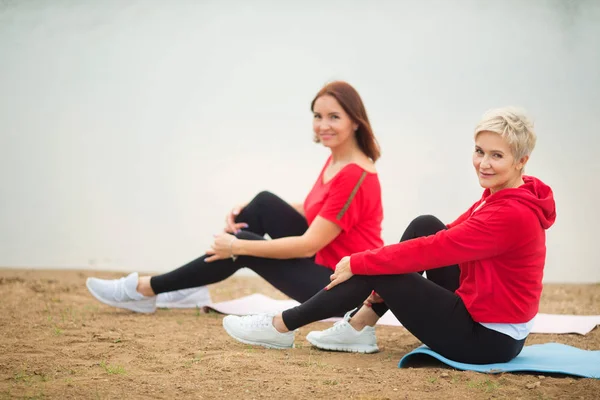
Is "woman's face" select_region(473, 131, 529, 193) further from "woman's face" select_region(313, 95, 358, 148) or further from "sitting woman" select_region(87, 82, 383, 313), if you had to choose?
"woman's face" select_region(313, 95, 358, 148)

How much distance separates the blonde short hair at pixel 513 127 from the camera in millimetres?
2311

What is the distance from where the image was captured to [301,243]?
3.07 metres

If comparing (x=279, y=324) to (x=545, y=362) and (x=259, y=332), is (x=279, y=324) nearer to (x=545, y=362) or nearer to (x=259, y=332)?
(x=259, y=332)

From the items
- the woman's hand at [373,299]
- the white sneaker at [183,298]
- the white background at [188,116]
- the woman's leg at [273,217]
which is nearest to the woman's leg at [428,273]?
the woman's hand at [373,299]

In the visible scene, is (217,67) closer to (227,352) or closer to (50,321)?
(50,321)

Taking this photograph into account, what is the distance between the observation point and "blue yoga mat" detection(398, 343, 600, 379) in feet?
7.93

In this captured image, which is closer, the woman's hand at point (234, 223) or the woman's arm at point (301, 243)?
the woman's arm at point (301, 243)

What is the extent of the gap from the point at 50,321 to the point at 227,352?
3.73 ft

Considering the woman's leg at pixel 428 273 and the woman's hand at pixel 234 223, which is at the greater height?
the woman's hand at pixel 234 223

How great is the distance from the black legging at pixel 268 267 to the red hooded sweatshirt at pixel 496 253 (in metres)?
0.72

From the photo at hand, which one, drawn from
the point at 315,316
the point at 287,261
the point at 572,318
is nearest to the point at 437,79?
the point at 572,318

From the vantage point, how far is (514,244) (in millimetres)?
2301

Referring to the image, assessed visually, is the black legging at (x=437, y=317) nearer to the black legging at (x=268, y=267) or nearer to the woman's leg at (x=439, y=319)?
the woman's leg at (x=439, y=319)

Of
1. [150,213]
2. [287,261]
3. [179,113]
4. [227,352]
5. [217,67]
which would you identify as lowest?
[227,352]
